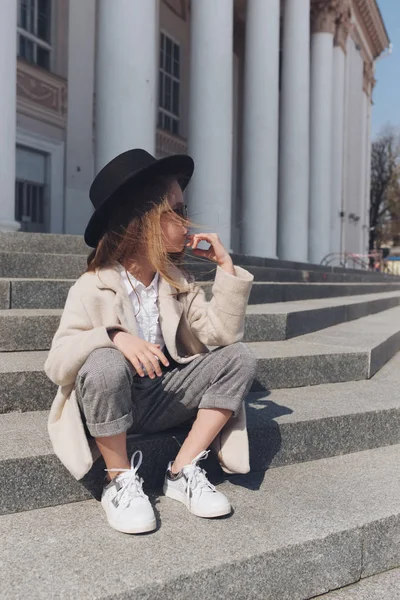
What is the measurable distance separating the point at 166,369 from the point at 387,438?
4.47 feet

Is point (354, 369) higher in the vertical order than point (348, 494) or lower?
higher

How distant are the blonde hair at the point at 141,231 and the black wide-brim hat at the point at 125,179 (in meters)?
0.02

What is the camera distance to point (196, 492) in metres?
2.17

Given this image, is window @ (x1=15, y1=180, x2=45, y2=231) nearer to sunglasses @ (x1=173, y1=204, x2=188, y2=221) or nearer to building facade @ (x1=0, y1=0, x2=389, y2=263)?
building facade @ (x1=0, y1=0, x2=389, y2=263)

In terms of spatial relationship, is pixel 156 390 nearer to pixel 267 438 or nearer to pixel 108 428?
pixel 108 428

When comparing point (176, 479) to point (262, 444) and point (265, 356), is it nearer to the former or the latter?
point (262, 444)

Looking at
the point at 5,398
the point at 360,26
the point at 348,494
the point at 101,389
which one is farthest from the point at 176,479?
the point at 360,26

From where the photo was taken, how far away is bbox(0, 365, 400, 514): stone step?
2.18 metres

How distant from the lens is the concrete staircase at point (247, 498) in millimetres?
1788

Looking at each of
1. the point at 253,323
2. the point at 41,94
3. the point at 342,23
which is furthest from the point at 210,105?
the point at 342,23

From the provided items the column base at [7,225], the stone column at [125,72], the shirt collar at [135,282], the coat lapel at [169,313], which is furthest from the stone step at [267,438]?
the stone column at [125,72]

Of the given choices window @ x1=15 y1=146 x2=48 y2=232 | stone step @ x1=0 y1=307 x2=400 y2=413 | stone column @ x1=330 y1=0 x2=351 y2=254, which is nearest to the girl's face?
stone step @ x1=0 y1=307 x2=400 y2=413

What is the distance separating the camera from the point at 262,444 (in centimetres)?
267

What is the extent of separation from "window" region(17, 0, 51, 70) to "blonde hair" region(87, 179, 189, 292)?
9561 millimetres
